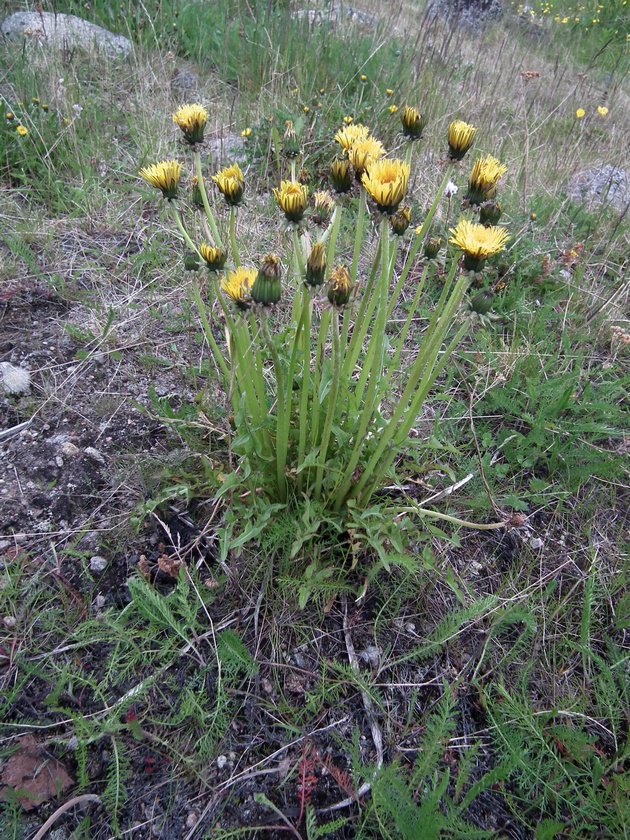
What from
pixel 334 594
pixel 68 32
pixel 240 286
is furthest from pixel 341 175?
pixel 68 32

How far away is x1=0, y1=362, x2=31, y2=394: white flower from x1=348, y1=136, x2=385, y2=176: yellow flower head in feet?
5.91

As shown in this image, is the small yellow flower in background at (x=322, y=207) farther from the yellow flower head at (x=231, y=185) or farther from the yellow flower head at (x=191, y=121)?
the yellow flower head at (x=191, y=121)

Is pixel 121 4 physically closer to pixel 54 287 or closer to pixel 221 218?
pixel 221 218

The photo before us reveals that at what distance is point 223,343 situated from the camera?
2.69 metres

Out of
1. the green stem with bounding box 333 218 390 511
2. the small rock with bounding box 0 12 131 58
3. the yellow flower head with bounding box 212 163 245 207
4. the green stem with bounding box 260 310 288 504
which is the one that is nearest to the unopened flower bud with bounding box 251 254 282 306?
the green stem with bounding box 260 310 288 504

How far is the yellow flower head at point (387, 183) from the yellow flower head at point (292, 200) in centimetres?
18

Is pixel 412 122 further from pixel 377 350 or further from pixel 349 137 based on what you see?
pixel 377 350

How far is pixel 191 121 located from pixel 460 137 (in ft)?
2.56

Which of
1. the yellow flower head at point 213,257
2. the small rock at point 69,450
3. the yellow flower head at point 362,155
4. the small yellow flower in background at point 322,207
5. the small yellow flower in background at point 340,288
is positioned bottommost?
the small rock at point 69,450

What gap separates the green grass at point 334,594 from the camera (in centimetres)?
143

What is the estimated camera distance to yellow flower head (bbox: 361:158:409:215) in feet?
4.07

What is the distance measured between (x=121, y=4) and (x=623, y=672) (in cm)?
613

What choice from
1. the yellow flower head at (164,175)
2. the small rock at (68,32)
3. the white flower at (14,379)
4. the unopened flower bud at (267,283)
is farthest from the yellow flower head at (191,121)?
the small rock at (68,32)

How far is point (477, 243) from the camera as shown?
4.17ft
